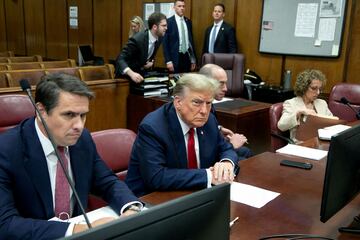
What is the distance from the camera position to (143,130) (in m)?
1.80

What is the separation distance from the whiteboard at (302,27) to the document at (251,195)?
3.72 m

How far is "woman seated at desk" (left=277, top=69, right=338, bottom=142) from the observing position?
9.61ft

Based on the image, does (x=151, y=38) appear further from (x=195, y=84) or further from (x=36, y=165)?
(x=36, y=165)

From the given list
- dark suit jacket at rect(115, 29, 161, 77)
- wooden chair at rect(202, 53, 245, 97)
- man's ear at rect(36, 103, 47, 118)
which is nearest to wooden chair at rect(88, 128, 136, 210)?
man's ear at rect(36, 103, 47, 118)

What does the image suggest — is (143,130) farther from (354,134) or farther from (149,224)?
(149,224)

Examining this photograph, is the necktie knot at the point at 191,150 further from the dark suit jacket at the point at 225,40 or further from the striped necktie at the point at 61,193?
the dark suit jacket at the point at 225,40

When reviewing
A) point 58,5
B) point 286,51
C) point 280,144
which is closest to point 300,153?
point 280,144

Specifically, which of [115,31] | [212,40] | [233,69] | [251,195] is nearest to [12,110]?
[251,195]

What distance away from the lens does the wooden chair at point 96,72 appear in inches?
172

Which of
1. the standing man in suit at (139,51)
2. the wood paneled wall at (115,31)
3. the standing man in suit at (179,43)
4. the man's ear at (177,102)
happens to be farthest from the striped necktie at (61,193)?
the wood paneled wall at (115,31)

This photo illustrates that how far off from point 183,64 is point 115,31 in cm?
211

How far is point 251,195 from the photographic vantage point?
1576 millimetres

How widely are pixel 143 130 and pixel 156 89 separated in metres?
2.35

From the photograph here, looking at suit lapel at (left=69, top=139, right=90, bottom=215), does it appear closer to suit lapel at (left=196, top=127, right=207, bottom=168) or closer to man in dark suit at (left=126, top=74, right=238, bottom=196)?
man in dark suit at (left=126, top=74, right=238, bottom=196)
